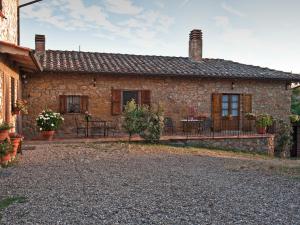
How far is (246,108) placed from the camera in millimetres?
15359

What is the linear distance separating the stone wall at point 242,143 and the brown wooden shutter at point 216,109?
7.62 ft

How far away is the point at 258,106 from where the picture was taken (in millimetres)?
15586

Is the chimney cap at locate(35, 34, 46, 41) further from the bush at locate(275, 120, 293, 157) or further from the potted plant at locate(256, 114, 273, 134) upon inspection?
the bush at locate(275, 120, 293, 157)

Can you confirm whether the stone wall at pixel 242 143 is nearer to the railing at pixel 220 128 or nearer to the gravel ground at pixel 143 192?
the railing at pixel 220 128

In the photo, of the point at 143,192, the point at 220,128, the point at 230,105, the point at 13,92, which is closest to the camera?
the point at 143,192

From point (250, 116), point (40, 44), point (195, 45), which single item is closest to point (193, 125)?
point (250, 116)

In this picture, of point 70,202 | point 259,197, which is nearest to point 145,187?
point 70,202

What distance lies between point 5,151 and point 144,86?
799cm

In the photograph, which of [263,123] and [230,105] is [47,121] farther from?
[263,123]

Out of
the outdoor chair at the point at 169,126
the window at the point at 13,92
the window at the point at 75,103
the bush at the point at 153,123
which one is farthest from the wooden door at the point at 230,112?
the window at the point at 13,92

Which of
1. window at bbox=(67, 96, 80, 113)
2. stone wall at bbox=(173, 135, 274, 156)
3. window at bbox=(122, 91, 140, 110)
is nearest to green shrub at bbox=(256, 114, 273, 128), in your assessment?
stone wall at bbox=(173, 135, 274, 156)

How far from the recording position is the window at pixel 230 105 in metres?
15.2

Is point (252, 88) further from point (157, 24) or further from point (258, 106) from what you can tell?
point (157, 24)

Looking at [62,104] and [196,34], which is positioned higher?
[196,34]
